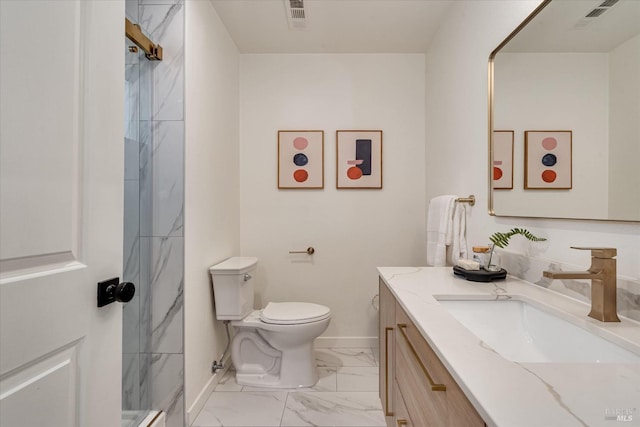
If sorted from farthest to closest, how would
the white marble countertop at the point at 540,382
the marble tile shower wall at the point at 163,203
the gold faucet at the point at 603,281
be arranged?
the marble tile shower wall at the point at 163,203 → the gold faucet at the point at 603,281 → the white marble countertop at the point at 540,382

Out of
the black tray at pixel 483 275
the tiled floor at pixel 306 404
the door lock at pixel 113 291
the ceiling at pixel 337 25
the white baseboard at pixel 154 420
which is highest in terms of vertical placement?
the ceiling at pixel 337 25

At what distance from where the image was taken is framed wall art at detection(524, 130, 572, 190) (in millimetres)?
1071

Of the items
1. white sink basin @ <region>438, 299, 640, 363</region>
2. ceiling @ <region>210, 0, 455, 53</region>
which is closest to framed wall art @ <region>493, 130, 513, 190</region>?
white sink basin @ <region>438, 299, 640, 363</region>

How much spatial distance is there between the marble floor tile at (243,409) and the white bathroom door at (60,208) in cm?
100

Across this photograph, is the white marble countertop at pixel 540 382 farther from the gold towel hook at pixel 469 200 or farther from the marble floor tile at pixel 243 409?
the marble floor tile at pixel 243 409

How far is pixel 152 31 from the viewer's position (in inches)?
63.5

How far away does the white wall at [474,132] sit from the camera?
98 centimetres

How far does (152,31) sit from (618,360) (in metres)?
2.19

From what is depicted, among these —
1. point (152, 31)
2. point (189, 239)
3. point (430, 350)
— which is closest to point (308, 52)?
point (152, 31)

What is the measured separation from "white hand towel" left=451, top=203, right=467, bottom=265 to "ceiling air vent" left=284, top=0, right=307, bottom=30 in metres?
1.58

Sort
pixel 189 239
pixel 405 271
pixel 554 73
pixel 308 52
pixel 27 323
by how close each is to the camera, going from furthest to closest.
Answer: pixel 308 52 → pixel 189 239 → pixel 405 271 → pixel 554 73 → pixel 27 323

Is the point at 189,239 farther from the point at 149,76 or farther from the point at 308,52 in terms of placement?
the point at 308,52

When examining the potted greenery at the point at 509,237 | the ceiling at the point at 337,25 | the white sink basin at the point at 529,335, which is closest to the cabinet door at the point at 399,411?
the white sink basin at the point at 529,335

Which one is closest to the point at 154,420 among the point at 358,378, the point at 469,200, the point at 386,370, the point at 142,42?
the point at 386,370
